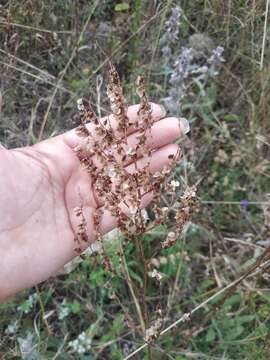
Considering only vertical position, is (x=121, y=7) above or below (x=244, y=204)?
above

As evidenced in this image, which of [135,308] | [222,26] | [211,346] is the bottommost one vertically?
[211,346]

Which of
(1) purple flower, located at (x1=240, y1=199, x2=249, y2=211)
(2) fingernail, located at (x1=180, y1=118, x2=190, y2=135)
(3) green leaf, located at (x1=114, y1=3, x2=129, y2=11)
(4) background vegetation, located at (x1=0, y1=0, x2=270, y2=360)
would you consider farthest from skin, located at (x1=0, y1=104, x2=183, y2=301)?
(3) green leaf, located at (x1=114, y1=3, x2=129, y2=11)

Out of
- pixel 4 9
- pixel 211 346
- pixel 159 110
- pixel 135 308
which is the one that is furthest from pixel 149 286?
pixel 4 9

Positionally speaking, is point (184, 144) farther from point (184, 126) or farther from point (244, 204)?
point (184, 126)

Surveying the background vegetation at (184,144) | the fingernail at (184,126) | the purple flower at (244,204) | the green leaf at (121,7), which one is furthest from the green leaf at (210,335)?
the green leaf at (121,7)

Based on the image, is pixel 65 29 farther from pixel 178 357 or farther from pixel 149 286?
pixel 178 357

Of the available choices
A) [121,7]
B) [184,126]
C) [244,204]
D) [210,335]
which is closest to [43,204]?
[184,126]
